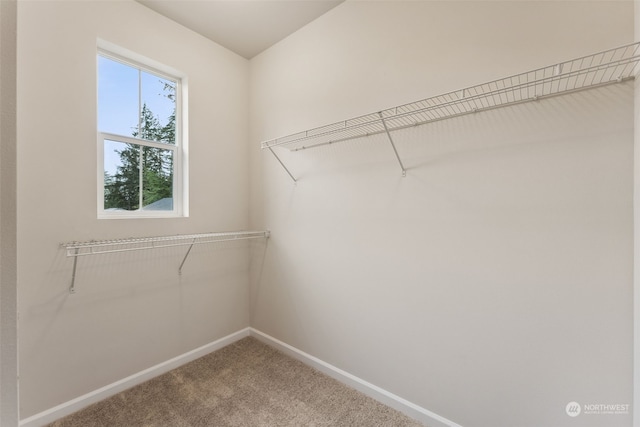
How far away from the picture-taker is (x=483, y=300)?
1.36m

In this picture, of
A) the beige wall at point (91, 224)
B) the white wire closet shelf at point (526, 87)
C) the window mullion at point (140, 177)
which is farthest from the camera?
the window mullion at point (140, 177)

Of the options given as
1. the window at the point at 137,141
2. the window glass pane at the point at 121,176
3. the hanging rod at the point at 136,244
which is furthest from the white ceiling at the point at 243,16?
the hanging rod at the point at 136,244

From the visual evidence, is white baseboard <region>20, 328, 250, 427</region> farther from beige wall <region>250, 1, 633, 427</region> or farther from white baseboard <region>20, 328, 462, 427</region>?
beige wall <region>250, 1, 633, 427</region>

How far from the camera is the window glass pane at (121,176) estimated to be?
1816 millimetres

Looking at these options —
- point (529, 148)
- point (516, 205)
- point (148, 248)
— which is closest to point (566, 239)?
point (516, 205)

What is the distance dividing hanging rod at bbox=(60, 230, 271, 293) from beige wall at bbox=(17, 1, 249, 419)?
43 millimetres

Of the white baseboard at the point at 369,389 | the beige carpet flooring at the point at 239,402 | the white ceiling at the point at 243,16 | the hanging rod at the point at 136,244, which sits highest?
the white ceiling at the point at 243,16

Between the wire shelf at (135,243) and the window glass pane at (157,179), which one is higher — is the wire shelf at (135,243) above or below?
below

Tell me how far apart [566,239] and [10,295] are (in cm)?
183

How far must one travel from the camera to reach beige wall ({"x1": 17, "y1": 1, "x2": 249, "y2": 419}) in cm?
147

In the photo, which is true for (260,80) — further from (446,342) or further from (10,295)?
(446,342)

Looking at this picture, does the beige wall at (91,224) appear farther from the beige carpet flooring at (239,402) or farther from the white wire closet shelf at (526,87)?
the white wire closet shelf at (526,87)

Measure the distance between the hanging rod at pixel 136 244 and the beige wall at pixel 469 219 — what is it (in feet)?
2.26

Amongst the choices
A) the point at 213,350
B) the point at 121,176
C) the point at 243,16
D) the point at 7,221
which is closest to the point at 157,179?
the point at 121,176
